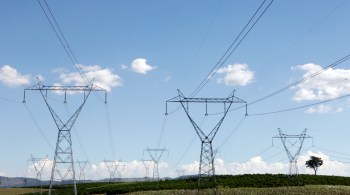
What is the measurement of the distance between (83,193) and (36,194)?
17.1 meters

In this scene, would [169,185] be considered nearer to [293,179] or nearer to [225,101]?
[293,179]

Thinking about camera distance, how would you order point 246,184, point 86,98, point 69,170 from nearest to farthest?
point 86,98 → point 69,170 → point 246,184

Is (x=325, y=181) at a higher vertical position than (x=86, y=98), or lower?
lower

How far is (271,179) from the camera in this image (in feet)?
387

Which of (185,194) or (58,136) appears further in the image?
(185,194)

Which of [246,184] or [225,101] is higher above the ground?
[225,101]

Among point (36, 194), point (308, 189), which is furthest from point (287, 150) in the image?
point (36, 194)

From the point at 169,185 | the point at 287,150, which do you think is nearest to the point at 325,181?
the point at 287,150

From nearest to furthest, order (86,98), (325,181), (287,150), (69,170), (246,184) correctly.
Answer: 1. (86,98)
2. (69,170)
3. (287,150)
4. (246,184)
5. (325,181)

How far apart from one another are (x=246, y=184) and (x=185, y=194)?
3044cm

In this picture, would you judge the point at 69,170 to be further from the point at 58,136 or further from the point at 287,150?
the point at 287,150

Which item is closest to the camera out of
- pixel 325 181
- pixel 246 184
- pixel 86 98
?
pixel 86 98

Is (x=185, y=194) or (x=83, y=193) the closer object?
(x=185, y=194)

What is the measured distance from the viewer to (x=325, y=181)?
12025 cm
